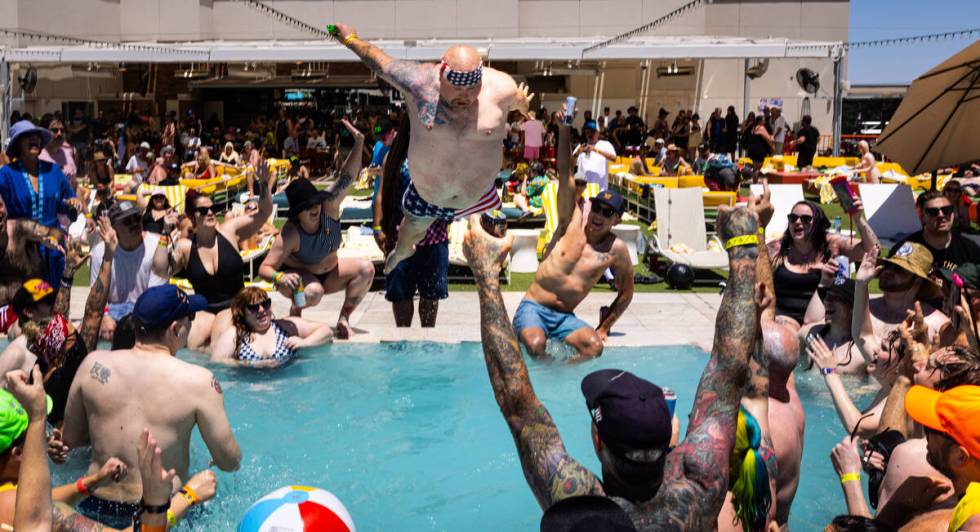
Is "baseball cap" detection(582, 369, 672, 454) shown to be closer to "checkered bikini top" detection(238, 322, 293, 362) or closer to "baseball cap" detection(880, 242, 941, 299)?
"baseball cap" detection(880, 242, 941, 299)

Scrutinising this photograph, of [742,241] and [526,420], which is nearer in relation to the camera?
[526,420]

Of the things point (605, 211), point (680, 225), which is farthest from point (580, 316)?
point (680, 225)

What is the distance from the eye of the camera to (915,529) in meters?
3.17

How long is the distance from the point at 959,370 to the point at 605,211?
436 cm

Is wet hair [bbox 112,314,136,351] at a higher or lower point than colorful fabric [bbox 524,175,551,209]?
lower

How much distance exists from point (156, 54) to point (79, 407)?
72.5ft

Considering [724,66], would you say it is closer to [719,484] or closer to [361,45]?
[361,45]

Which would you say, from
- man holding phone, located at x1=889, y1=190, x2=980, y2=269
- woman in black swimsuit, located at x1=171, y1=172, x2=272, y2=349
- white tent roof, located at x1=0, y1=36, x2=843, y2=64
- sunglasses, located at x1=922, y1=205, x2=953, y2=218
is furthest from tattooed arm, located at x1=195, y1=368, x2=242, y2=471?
white tent roof, located at x1=0, y1=36, x2=843, y2=64

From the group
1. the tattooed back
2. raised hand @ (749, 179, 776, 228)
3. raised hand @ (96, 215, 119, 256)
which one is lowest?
the tattooed back

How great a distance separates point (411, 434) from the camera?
21.0ft

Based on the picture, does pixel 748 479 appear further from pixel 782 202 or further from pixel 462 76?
pixel 782 202

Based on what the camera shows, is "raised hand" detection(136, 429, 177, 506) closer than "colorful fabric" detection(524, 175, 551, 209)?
Yes

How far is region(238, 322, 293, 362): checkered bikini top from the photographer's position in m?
6.93

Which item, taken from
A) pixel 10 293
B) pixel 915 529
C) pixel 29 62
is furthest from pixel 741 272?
pixel 29 62
